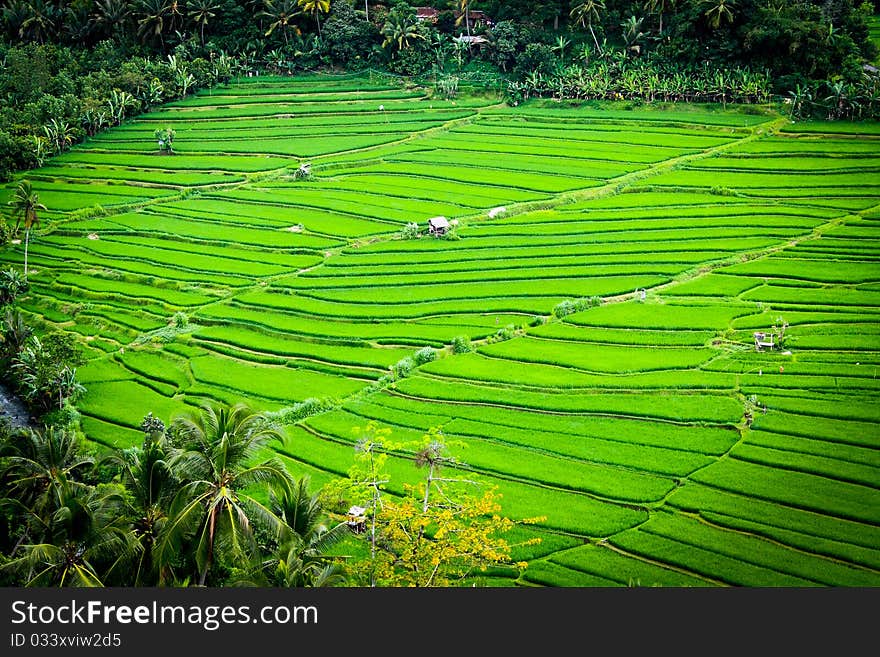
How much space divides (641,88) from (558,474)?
37.5 metres

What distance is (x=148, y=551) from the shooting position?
70.3 ft

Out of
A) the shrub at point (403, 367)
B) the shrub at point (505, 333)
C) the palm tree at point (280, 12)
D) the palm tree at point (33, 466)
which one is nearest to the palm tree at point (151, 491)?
the palm tree at point (33, 466)

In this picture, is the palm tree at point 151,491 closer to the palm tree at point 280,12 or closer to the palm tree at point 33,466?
the palm tree at point 33,466

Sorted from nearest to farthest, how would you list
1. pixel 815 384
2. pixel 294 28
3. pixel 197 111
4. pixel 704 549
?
pixel 704 549 → pixel 815 384 → pixel 197 111 → pixel 294 28

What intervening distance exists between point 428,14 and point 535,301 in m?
36.5

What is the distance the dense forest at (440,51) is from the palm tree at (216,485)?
40396mm

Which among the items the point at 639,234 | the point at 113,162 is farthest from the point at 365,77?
the point at 639,234

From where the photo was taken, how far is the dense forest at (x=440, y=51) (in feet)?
193

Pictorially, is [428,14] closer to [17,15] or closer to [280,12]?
[280,12]

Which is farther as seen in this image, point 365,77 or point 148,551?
point 365,77

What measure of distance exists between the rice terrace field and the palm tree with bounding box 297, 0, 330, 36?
549cm

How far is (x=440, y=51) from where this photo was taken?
67.4 metres

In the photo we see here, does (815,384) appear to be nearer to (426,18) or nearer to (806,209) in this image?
(806,209)

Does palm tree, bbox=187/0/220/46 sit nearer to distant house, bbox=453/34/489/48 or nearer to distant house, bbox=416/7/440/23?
distant house, bbox=416/7/440/23
